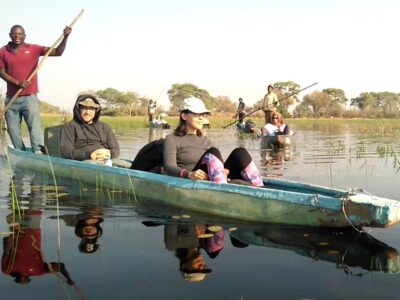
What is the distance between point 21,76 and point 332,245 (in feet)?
22.9

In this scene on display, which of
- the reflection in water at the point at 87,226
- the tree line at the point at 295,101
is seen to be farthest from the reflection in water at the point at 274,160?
the tree line at the point at 295,101

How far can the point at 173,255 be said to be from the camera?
355cm

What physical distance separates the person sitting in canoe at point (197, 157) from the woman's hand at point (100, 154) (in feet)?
6.47

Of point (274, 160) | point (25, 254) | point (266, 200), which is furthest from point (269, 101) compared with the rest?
point (25, 254)

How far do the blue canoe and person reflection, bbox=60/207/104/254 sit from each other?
61 centimetres

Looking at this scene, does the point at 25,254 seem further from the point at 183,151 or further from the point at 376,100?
the point at 376,100

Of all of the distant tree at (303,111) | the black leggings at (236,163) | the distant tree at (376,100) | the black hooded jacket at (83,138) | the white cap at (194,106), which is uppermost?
the distant tree at (376,100)

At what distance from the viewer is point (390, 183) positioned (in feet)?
23.8

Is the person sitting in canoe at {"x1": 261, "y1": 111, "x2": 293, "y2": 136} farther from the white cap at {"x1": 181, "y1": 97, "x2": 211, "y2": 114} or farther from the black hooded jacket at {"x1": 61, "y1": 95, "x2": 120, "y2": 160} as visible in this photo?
the white cap at {"x1": 181, "y1": 97, "x2": 211, "y2": 114}

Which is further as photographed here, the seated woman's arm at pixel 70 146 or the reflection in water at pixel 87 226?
the seated woman's arm at pixel 70 146

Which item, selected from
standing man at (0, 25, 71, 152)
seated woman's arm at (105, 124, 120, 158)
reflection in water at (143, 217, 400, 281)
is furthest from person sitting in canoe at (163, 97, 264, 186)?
standing man at (0, 25, 71, 152)

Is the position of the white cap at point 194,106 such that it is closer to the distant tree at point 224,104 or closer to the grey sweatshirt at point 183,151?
the grey sweatshirt at point 183,151

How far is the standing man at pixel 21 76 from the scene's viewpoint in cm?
864

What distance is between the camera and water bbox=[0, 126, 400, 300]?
9.34 ft
